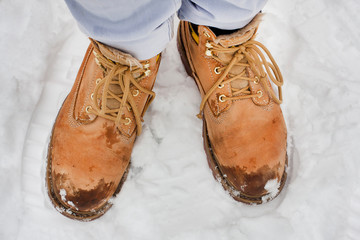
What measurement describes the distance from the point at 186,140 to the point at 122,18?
0.51 metres

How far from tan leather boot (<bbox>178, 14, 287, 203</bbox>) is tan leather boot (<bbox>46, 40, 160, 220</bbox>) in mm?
182

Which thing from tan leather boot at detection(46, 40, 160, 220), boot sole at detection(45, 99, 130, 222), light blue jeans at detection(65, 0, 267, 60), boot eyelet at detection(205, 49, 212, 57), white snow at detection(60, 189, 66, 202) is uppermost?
light blue jeans at detection(65, 0, 267, 60)

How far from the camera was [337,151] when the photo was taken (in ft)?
2.89

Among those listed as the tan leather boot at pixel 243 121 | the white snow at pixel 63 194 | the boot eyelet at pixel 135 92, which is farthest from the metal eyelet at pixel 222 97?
the white snow at pixel 63 194

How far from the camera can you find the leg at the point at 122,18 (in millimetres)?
500

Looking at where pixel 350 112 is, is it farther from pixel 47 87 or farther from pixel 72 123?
pixel 47 87

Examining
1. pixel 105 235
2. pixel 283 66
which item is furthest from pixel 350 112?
pixel 105 235

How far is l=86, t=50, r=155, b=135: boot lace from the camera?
722mm

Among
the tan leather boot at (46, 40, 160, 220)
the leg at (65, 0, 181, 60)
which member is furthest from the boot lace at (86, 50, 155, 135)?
the leg at (65, 0, 181, 60)

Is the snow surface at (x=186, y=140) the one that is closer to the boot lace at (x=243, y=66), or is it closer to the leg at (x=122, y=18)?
the boot lace at (x=243, y=66)

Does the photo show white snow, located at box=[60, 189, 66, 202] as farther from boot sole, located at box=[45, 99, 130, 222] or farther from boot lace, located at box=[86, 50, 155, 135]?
boot lace, located at box=[86, 50, 155, 135]

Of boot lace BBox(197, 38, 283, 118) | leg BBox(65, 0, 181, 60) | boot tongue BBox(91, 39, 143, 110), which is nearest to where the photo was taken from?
leg BBox(65, 0, 181, 60)

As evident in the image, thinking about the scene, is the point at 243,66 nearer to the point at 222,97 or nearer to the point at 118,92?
the point at 222,97

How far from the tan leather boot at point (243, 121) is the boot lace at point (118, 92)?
0.19m
